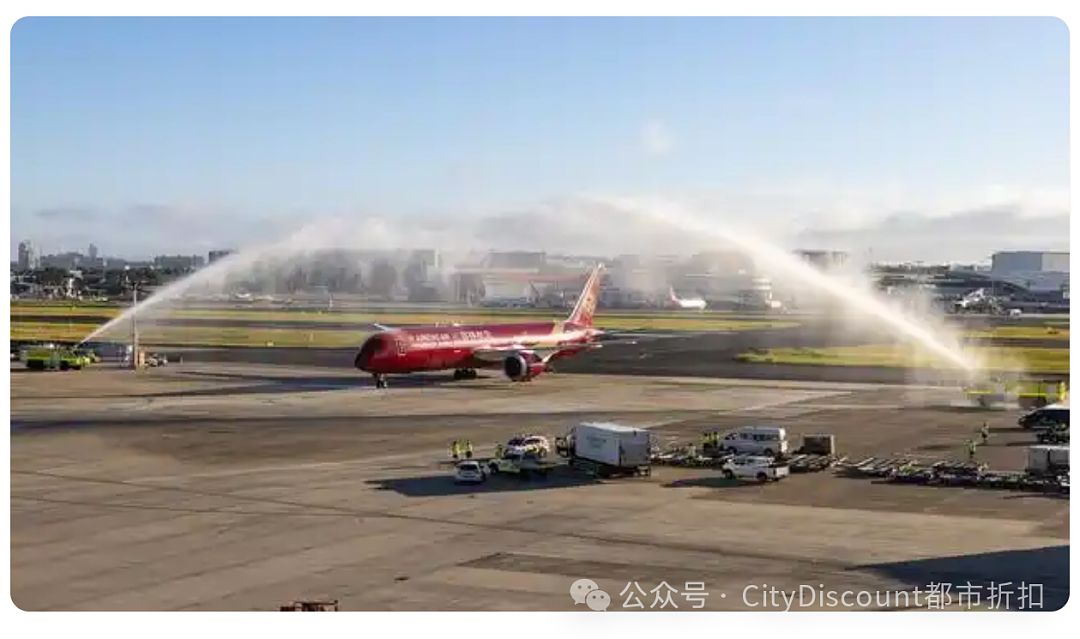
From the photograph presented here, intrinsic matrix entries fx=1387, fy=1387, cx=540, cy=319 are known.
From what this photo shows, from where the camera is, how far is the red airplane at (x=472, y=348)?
72.2 m

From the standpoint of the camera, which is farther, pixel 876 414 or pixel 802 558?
pixel 876 414

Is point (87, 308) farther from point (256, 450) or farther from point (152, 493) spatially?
point (152, 493)

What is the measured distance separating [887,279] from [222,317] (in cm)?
4829

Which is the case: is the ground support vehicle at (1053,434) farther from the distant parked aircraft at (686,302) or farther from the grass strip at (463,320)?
the distant parked aircraft at (686,302)

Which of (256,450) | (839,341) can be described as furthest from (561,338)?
(256,450)

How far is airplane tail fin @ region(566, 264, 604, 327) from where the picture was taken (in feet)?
291

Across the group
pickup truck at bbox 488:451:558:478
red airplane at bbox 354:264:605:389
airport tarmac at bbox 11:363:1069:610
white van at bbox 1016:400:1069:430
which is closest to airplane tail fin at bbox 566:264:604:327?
red airplane at bbox 354:264:605:389

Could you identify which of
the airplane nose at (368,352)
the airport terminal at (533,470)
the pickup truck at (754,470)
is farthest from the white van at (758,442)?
the airplane nose at (368,352)

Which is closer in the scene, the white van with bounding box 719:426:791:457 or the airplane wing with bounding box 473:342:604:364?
the white van with bounding box 719:426:791:457

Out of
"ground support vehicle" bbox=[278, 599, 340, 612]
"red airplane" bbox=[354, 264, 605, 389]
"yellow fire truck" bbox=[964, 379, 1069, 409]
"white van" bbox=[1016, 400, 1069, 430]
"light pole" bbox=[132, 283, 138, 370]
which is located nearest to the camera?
"ground support vehicle" bbox=[278, 599, 340, 612]

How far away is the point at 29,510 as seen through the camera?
33.2 meters

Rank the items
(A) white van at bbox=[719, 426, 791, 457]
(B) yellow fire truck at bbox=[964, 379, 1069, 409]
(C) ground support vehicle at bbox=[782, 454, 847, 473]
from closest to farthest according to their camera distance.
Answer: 1. (C) ground support vehicle at bbox=[782, 454, 847, 473]
2. (A) white van at bbox=[719, 426, 791, 457]
3. (B) yellow fire truck at bbox=[964, 379, 1069, 409]

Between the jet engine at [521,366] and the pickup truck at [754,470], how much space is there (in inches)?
1463

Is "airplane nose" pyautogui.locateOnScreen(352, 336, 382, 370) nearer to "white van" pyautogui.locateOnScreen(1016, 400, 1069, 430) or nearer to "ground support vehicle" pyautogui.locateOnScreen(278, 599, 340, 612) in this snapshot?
"white van" pyautogui.locateOnScreen(1016, 400, 1069, 430)
